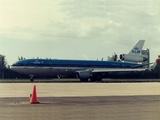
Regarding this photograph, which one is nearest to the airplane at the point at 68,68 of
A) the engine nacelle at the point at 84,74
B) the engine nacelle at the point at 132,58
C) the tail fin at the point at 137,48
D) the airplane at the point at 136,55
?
the engine nacelle at the point at 84,74

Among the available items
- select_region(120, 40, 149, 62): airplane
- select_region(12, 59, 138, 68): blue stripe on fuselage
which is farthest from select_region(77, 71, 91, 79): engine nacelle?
select_region(120, 40, 149, 62): airplane

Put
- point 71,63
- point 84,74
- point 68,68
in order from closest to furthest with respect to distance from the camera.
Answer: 1. point 84,74
2. point 68,68
3. point 71,63

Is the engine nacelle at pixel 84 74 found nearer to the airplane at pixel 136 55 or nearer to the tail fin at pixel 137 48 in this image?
the airplane at pixel 136 55

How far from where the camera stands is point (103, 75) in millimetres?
52250

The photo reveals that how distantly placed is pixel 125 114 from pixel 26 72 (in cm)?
3829

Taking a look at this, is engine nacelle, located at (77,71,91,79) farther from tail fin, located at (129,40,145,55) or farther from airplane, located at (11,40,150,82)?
tail fin, located at (129,40,145,55)

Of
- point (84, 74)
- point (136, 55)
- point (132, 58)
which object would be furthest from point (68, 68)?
point (136, 55)

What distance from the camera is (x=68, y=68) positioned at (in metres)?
50.3

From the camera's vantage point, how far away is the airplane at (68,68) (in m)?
48.7

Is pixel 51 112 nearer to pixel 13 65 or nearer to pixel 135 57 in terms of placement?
pixel 13 65

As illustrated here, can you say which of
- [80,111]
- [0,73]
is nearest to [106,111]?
[80,111]

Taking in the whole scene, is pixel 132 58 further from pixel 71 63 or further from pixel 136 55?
pixel 71 63

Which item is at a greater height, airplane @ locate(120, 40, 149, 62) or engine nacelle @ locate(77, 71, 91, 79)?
airplane @ locate(120, 40, 149, 62)

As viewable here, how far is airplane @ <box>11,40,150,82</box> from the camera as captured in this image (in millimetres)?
48656
